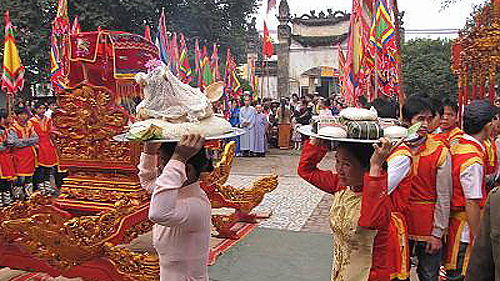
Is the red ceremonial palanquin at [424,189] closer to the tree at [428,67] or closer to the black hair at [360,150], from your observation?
the black hair at [360,150]

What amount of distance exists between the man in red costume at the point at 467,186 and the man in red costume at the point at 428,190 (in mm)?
75

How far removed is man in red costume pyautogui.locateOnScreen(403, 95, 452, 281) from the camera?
9.31 feet

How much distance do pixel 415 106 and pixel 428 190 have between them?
550mm

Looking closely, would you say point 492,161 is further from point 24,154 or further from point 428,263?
point 24,154

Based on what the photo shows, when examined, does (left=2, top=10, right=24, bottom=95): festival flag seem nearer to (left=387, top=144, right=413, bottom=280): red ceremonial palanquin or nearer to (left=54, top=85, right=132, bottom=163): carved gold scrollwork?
(left=54, top=85, right=132, bottom=163): carved gold scrollwork

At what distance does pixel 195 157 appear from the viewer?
2.08 metres

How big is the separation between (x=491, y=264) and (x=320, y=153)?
4.02 ft

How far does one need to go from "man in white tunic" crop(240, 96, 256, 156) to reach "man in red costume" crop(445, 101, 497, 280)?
9015mm

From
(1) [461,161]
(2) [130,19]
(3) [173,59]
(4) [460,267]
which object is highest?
(2) [130,19]

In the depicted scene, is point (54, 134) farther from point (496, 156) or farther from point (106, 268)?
point (496, 156)

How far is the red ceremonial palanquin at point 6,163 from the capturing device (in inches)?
261

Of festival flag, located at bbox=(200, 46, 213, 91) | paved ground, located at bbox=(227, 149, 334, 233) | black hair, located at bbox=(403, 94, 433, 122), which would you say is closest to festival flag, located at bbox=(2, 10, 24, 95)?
paved ground, located at bbox=(227, 149, 334, 233)

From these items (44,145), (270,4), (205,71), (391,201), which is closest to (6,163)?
(44,145)

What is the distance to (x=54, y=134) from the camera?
15.1 feet
